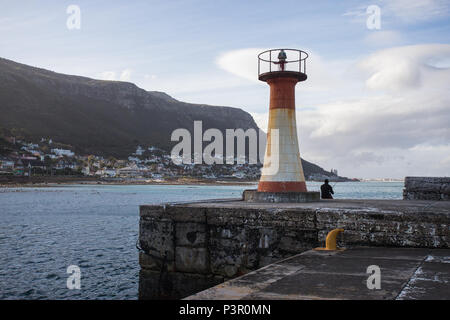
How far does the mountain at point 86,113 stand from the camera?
117250 millimetres

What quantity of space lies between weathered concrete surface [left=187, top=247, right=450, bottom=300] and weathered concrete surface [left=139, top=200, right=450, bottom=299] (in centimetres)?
62

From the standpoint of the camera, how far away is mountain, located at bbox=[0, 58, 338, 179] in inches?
4616

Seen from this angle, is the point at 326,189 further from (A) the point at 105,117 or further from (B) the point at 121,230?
(A) the point at 105,117

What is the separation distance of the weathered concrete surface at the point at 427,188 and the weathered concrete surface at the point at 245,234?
505 cm

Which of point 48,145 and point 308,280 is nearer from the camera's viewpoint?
point 308,280

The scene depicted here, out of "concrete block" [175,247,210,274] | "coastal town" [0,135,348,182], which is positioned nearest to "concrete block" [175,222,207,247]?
"concrete block" [175,247,210,274]

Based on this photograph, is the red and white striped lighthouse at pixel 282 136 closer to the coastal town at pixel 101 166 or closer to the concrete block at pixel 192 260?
the concrete block at pixel 192 260

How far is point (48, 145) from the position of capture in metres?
117

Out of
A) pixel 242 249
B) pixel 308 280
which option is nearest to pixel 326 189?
pixel 242 249

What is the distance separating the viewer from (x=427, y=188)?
40.1 ft

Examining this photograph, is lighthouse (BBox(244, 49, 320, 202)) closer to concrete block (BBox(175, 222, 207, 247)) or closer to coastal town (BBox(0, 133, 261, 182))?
concrete block (BBox(175, 222, 207, 247))

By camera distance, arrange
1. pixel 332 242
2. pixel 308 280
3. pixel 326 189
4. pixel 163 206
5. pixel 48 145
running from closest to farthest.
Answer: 1. pixel 308 280
2. pixel 332 242
3. pixel 163 206
4. pixel 326 189
5. pixel 48 145

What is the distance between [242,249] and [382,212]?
2433 millimetres

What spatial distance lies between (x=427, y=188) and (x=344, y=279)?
30.9 feet
